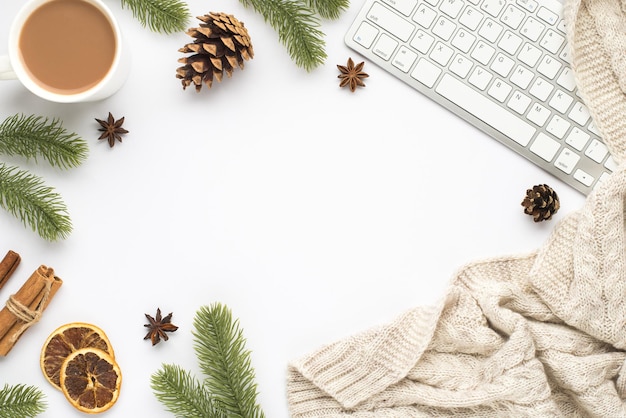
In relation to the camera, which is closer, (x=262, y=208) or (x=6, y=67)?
(x=6, y=67)

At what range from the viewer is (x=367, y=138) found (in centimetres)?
106

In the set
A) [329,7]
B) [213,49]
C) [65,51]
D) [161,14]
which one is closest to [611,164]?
[329,7]

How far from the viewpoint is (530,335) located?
100 centimetres

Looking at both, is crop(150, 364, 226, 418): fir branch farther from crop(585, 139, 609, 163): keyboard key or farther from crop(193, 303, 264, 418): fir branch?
crop(585, 139, 609, 163): keyboard key

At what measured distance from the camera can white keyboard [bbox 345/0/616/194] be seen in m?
1.03

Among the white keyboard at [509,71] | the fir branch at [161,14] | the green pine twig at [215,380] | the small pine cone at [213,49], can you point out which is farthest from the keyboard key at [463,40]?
the green pine twig at [215,380]

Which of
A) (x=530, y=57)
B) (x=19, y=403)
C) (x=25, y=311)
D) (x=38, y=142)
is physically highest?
(x=530, y=57)

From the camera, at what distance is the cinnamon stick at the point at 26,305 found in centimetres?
104

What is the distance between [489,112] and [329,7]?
0.99 ft

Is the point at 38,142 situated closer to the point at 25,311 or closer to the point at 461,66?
the point at 25,311

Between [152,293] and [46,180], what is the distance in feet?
0.83

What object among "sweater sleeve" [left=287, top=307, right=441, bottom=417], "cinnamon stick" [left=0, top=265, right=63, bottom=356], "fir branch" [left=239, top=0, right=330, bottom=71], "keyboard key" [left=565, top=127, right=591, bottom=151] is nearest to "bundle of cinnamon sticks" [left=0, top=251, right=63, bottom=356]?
"cinnamon stick" [left=0, top=265, right=63, bottom=356]

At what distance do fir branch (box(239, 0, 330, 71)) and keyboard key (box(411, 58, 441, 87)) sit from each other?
15cm

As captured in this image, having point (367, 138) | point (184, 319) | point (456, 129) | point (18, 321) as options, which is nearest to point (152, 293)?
point (184, 319)
